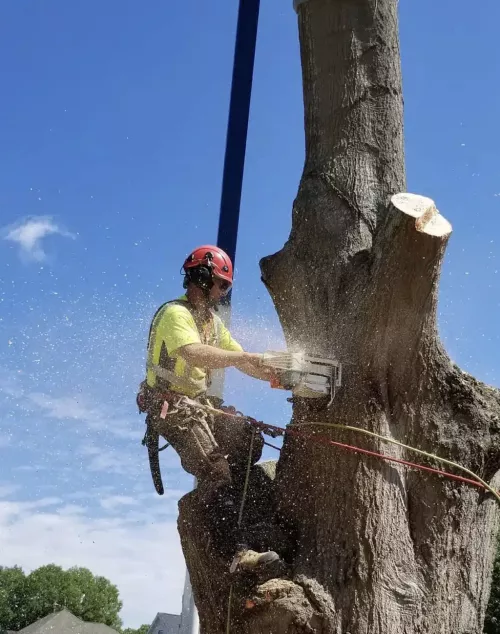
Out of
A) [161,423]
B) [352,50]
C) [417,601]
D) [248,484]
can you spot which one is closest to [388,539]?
[417,601]

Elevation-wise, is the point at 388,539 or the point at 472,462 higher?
the point at 472,462

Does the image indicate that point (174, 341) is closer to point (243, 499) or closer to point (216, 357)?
point (216, 357)

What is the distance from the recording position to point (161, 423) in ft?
12.2

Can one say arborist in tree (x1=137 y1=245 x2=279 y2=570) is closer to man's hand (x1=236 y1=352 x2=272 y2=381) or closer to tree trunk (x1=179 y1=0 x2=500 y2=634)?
man's hand (x1=236 y1=352 x2=272 y2=381)

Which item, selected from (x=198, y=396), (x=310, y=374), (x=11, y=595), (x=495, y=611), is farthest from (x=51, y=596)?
(x=310, y=374)

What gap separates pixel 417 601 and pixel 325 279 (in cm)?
147

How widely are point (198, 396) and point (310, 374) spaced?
35.8 inches

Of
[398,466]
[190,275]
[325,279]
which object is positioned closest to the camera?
[398,466]

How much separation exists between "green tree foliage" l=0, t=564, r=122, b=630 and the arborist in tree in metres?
35.1

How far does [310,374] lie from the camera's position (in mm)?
3152

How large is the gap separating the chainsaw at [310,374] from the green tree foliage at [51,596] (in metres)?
36.0

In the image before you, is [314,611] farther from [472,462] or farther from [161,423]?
[161,423]

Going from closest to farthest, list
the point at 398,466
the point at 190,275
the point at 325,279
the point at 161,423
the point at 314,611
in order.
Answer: the point at 314,611 < the point at 398,466 < the point at 325,279 < the point at 161,423 < the point at 190,275

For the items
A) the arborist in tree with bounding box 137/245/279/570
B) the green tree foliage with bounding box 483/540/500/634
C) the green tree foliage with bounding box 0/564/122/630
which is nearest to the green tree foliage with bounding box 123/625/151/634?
the green tree foliage with bounding box 0/564/122/630
